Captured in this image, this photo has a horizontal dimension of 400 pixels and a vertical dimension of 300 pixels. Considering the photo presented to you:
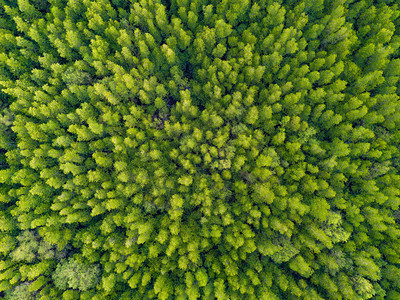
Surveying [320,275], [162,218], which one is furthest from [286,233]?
[162,218]

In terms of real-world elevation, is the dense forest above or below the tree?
above

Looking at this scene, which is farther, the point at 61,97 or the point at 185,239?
the point at 61,97

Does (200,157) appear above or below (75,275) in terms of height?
above

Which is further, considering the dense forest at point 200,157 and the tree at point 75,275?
the dense forest at point 200,157

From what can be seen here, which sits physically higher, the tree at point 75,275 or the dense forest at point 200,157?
the dense forest at point 200,157

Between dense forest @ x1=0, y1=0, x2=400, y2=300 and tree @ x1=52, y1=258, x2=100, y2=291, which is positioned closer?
tree @ x1=52, y1=258, x2=100, y2=291

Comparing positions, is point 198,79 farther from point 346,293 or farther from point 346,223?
point 346,293

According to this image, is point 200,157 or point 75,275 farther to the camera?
point 200,157

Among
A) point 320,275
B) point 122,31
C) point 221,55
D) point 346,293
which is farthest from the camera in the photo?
point 221,55
